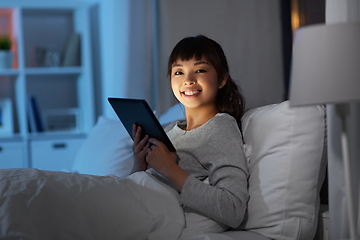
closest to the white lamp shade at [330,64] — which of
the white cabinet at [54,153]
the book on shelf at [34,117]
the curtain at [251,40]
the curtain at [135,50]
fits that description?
the curtain at [251,40]

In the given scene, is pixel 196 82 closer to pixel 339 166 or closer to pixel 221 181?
pixel 221 181

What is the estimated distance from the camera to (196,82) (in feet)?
3.91

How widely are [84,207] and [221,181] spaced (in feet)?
1.14

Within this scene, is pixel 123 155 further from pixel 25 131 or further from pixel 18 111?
pixel 18 111

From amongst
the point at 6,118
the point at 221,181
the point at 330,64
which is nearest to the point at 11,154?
A: the point at 6,118

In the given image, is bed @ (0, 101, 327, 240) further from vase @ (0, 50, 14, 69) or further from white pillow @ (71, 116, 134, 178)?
vase @ (0, 50, 14, 69)

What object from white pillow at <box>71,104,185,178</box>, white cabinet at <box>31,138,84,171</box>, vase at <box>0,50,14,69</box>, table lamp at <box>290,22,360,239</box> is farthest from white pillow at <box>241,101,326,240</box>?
vase at <box>0,50,14,69</box>

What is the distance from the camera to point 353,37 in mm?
640

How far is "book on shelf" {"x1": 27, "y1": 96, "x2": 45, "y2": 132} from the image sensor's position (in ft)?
9.18

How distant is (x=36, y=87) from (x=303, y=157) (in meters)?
2.63

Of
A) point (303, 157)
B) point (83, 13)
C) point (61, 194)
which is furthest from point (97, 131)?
point (83, 13)

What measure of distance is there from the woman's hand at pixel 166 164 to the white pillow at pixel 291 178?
0.20 meters

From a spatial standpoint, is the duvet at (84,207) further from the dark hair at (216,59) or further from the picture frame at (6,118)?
the picture frame at (6,118)

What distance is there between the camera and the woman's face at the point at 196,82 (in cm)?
119
